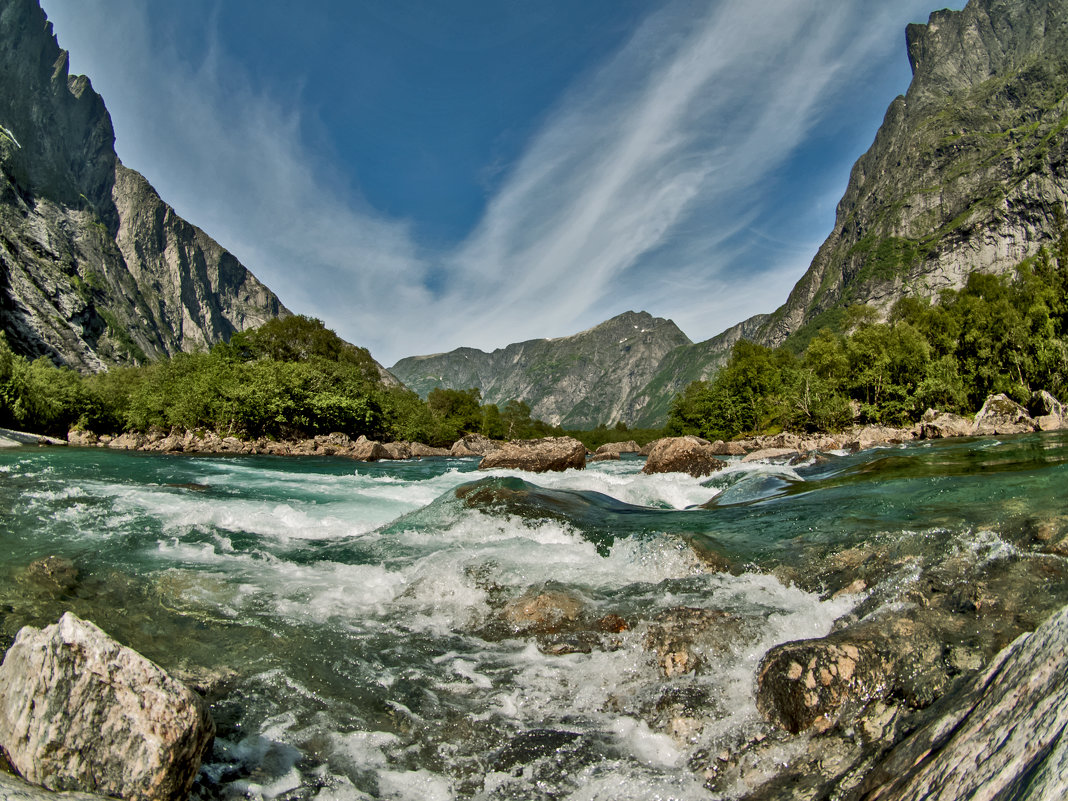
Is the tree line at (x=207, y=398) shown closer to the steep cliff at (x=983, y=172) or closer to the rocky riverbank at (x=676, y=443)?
the rocky riverbank at (x=676, y=443)

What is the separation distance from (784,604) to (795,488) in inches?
372

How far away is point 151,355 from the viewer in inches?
5359

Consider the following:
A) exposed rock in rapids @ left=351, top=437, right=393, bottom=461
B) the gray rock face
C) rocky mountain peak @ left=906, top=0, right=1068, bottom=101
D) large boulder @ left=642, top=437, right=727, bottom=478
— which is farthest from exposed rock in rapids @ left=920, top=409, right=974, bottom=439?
rocky mountain peak @ left=906, top=0, right=1068, bottom=101

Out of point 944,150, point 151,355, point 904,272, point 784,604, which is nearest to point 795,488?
point 784,604

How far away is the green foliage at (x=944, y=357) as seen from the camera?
41.2 m

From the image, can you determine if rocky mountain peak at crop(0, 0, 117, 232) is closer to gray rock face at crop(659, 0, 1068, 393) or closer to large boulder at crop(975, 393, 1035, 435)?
large boulder at crop(975, 393, 1035, 435)

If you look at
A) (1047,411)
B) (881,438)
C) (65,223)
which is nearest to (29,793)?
(881,438)

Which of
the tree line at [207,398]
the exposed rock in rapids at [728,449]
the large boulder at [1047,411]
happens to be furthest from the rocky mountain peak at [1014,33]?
the tree line at [207,398]

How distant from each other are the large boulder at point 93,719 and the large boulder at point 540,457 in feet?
76.0

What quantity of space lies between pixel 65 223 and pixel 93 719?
6997 inches

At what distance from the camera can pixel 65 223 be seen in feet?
427

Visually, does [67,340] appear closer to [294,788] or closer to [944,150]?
[294,788]

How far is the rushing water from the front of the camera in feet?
12.8

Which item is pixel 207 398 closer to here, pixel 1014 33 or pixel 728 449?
pixel 728 449
